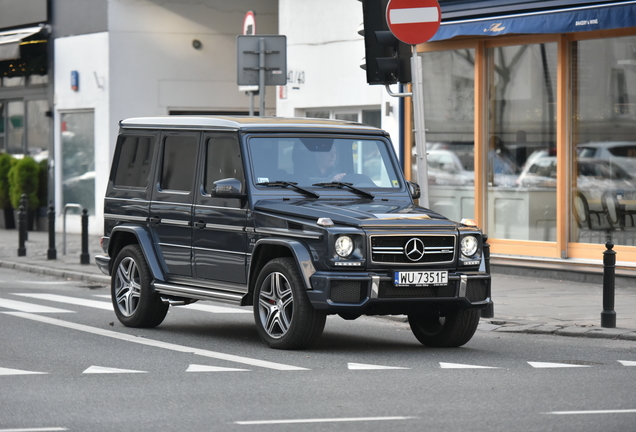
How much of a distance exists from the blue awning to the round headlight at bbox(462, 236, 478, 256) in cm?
593

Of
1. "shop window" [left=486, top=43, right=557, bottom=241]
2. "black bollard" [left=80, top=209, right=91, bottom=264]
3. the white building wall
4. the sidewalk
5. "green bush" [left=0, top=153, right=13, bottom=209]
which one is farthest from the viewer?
"green bush" [left=0, top=153, right=13, bottom=209]

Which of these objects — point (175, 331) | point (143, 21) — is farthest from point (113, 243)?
point (143, 21)

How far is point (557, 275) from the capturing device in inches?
639

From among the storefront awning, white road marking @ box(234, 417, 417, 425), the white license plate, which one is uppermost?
the storefront awning

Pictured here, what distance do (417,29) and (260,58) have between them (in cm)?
325

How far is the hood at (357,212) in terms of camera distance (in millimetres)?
9609

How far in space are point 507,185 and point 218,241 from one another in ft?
25.7

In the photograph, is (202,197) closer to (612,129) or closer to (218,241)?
(218,241)

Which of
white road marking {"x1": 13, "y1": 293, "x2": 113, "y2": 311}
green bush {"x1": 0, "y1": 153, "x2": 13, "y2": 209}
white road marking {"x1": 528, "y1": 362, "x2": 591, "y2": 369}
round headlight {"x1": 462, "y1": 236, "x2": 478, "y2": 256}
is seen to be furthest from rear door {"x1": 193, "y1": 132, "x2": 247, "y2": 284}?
green bush {"x1": 0, "y1": 153, "x2": 13, "y2": 209}

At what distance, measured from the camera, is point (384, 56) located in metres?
12.8

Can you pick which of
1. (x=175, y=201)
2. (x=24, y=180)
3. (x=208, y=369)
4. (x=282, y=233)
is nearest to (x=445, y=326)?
(x=282, y=233)

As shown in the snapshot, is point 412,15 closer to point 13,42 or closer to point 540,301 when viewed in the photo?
point 540,301

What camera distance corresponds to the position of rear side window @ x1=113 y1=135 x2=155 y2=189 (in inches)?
468

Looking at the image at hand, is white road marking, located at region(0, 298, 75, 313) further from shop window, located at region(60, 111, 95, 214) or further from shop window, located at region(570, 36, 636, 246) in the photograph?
shop window, located at region(60, 111, 95, 214)
